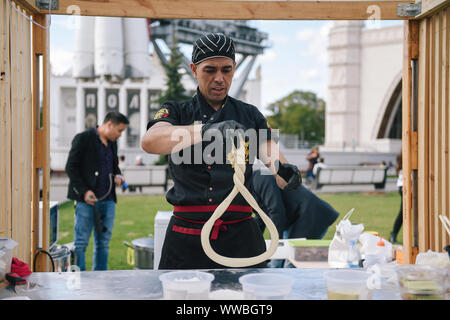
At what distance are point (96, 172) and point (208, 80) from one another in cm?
332

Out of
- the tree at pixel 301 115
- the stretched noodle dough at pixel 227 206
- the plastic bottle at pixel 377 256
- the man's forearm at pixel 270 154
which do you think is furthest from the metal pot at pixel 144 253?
the tree at pixel 301 115

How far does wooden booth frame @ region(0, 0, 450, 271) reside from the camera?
3053 millimetres

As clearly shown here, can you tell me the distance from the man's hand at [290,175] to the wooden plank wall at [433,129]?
1.53 metres

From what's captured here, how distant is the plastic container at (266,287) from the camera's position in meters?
1.59

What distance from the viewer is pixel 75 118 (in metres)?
46.8

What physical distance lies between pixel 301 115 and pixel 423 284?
2355 inches

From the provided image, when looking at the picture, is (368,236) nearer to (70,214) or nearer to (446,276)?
(446,276)

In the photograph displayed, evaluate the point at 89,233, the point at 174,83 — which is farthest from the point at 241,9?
the point at 174,83

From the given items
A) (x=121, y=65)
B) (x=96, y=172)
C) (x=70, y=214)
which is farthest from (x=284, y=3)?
(x=121, y=65)

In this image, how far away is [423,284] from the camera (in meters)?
1.70

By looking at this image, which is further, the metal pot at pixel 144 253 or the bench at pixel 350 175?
the bench at pixel 350 175

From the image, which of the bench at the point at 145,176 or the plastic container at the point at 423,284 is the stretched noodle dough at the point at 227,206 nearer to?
the plastic container at the point at 423,284

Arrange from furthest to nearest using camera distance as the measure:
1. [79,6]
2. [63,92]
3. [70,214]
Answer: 1. [63,92]
2. [70,214]
3. [79,6]

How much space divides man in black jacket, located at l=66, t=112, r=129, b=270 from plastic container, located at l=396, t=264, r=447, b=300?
4003 millimetres
